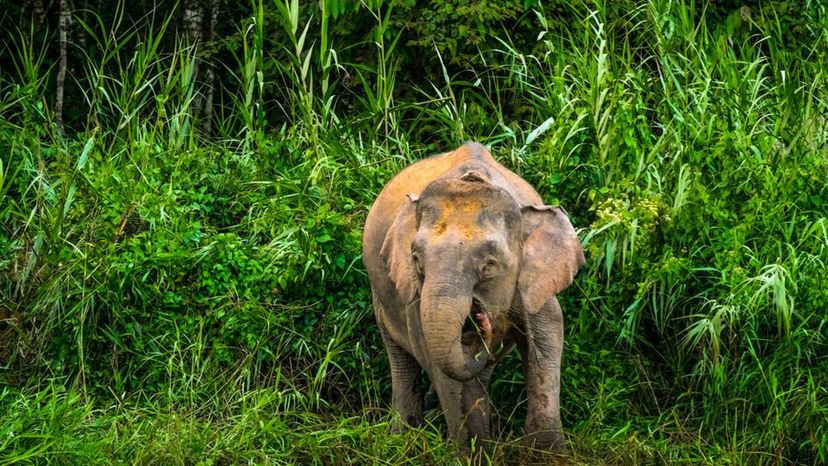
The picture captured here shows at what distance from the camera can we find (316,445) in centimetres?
662

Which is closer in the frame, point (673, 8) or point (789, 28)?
point (673, 8)

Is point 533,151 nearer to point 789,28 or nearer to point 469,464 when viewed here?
point 789,28

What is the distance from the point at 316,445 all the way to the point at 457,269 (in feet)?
3.81

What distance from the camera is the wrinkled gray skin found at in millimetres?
6047

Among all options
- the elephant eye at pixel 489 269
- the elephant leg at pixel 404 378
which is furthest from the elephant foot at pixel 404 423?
the elephant eye at pixel 489 269

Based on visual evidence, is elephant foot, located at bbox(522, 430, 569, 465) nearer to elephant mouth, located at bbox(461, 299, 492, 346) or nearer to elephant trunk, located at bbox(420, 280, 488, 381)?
elephant mouth, located at bbox(461, 299, 492, 346)

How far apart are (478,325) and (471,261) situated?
304 mm

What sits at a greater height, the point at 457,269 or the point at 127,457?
the point at 457,269

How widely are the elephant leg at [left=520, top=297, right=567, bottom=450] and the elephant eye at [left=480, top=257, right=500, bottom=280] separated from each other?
49cm

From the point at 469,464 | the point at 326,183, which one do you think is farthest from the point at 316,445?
the point at 326,183

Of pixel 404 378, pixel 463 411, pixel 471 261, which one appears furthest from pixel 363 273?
pixel 471 261

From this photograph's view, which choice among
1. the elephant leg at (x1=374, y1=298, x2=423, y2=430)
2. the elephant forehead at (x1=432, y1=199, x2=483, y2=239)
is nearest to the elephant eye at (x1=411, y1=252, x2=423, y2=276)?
the elephant forehead at (x1=432, y1=199, x2=483, y2=239)

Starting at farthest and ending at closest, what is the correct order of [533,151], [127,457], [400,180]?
[533,151] → [400,180] → [127,457]

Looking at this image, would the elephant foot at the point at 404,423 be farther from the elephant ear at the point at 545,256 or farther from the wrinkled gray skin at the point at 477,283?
the elephant ear at the point at 545,256
